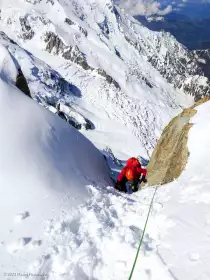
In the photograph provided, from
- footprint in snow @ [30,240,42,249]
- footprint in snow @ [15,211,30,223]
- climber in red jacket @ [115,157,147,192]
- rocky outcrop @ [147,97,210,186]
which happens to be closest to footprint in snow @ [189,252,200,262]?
footprint in snow @ [30,240,42,249]

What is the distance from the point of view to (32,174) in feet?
36.1

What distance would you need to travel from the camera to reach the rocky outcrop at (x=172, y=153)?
15.6 metres

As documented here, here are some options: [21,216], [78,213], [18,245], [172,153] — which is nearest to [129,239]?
[78,213]

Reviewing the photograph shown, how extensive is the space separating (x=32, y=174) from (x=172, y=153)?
28.7 ft

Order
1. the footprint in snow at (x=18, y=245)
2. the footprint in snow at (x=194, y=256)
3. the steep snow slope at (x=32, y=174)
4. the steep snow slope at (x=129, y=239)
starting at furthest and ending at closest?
1. the steep snow slope at (x=32, y=174)
2. the footprint in snow at (x=18, y=245)
3. the footprint in snow at (x=194, y=256)
4. the steep snow slope at (x=129, y=239)

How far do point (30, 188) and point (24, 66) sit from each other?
170m

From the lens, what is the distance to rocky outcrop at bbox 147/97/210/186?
15633 mm

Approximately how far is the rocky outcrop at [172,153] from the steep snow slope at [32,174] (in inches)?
129

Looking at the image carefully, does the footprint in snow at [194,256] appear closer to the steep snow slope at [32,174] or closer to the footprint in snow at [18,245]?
the steep snow slope at [32,174]

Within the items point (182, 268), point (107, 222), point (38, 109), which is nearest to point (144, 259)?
point (182, 268)

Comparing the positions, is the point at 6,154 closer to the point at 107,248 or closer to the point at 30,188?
the point at 30,188

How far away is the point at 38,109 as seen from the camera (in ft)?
46.9

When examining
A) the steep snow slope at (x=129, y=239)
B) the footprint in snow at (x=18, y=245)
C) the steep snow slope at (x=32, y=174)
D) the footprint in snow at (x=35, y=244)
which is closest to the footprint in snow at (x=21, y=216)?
the steep snow slope at (x=32, y=174)

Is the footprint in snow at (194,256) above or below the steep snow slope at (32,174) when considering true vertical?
above
